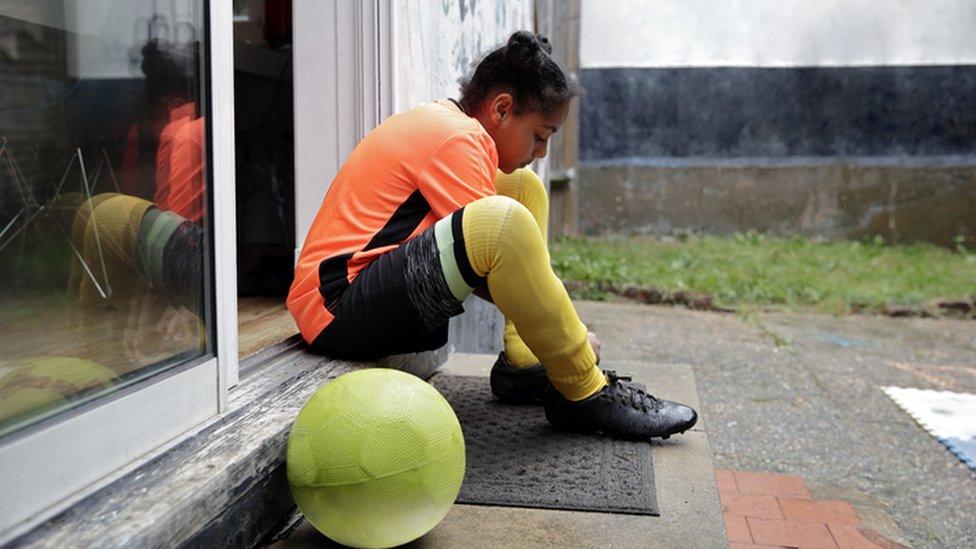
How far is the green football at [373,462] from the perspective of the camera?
1.39 metres

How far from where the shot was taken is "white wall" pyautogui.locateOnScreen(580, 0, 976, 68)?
28.9ft

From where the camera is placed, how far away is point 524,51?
224cm

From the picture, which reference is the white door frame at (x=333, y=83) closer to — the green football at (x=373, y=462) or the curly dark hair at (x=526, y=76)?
the curly dark hair at (x=526, y=76)

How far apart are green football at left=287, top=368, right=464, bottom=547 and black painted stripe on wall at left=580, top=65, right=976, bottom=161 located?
804 centimetres

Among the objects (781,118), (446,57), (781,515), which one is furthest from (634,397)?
(781,118)

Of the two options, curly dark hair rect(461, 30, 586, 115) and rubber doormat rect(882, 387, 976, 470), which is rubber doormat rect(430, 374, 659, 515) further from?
rubber doormat rect(882, 387, 976, 470)

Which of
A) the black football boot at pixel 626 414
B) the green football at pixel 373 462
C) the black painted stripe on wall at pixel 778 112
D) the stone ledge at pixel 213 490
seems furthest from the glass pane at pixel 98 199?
the black painted stripe on wall at pixel 778 112

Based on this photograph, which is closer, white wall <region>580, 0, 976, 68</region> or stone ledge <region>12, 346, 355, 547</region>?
stone ledge <region>12, 346, 355, 547</region>

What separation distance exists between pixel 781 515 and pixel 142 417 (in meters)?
2.15

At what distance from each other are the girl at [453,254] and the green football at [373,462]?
0.40m

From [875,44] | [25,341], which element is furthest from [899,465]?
[875,44]

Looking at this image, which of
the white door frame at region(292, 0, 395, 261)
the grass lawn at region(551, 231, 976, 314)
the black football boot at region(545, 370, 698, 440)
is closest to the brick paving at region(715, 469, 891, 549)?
the black football boot at region(545, 370, 698, 440)

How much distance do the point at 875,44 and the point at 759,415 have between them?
642 cm

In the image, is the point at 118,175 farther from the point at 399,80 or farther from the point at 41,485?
the point at 399,80
